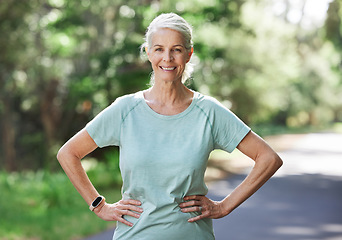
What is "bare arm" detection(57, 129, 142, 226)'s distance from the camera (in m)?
2.65

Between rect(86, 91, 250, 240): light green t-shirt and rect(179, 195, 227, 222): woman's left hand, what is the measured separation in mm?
23

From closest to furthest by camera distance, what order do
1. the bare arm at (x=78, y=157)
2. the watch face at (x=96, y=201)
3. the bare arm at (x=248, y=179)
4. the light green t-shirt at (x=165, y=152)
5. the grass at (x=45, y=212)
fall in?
the light green t-shirt at (x=165, y=152) → the bare arm at (x=248, y=179) → the bare arm at (x=78, y=157) → the watch face at (x=96, y=201) → the grass at (x=45, y=212)

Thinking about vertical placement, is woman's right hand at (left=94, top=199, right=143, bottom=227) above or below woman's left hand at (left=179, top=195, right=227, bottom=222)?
above

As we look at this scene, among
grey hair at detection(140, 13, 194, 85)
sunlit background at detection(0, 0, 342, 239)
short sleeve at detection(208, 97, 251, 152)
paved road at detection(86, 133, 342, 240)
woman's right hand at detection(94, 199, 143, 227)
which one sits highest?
sunlit background at detection(0, 0, 342, 239)

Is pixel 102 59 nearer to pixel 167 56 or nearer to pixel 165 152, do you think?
pixel 167 56

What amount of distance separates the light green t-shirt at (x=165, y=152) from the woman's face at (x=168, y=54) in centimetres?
16

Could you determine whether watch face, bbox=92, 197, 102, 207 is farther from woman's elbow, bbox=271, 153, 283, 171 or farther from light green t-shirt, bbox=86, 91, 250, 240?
woman's elbow, bbox=271, 153, 283, 171

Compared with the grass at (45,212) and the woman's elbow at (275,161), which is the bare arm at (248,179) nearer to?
the woman's elbow at (275,161)

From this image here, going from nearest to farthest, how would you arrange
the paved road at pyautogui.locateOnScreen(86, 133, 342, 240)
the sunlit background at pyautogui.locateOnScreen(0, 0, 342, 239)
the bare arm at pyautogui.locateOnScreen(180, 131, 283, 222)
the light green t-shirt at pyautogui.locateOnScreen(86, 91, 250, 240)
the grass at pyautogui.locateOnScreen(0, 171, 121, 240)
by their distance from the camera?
the light green t-shirt at pyautogui.locateOnScreen(86, 91, 250, 240)
the bare arm at pyautogui.locateOnScreen(180, 131, 283, 222)
the grass at pyautogui.locateOnScreen(0, 171, 121, 240)
the paved road at pyautogui.locateOnScreen(86, 133, 342, 240)
the sunlit background at pyautogui.locateOnScreen(0, 0, 342, 239)

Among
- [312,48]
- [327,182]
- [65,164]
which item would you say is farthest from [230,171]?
[312,48]

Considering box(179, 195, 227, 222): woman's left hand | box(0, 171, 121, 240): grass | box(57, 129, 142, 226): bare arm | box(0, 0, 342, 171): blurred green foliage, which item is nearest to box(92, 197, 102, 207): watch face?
box(57, 129, 142, 226): bare arm

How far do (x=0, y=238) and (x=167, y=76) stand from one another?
6.35 m

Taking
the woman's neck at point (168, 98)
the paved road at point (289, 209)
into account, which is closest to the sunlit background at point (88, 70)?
the woman's neck at point (168, 98)

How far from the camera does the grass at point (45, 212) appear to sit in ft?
28.4
